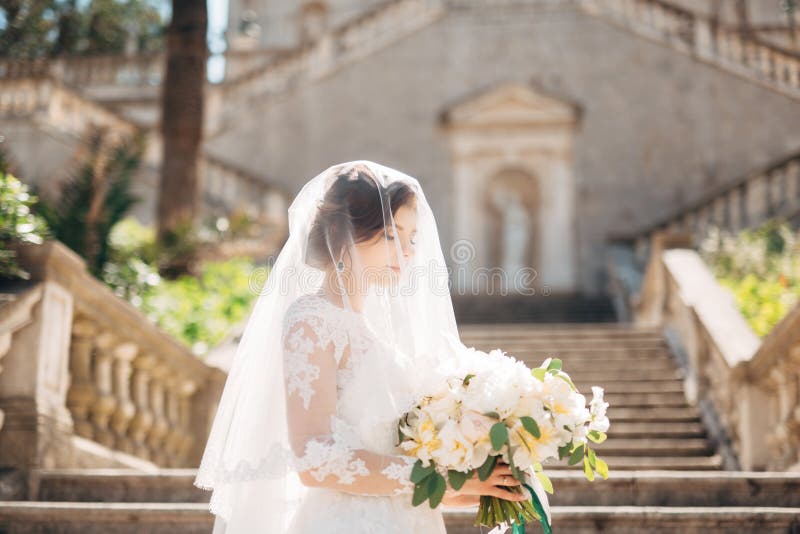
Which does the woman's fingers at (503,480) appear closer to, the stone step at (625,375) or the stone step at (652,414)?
the stone step at (652,414)

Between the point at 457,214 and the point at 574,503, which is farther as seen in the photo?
the point at 457,214

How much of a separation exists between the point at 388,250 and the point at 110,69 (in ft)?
57.8

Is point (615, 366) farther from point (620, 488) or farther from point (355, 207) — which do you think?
point (355, 207)

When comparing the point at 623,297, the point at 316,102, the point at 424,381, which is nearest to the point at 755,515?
the point at 424,381

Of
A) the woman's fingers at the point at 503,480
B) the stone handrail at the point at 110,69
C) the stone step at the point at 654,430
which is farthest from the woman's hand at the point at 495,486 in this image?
the stone handrail at the point at 110,69

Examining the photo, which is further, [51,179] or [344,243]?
[51,179]

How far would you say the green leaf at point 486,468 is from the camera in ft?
8.64

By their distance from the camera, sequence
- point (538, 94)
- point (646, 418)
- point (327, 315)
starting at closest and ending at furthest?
point (327, 315), point (646, 418), point (538, 94)

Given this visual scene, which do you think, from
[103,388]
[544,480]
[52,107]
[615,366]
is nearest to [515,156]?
[52,107]

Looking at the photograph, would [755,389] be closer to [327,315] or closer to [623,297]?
[327,315]

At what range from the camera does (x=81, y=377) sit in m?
5.48

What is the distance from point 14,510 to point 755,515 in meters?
3.41

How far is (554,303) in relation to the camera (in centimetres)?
1397

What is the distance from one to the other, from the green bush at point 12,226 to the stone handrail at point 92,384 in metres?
0.08
